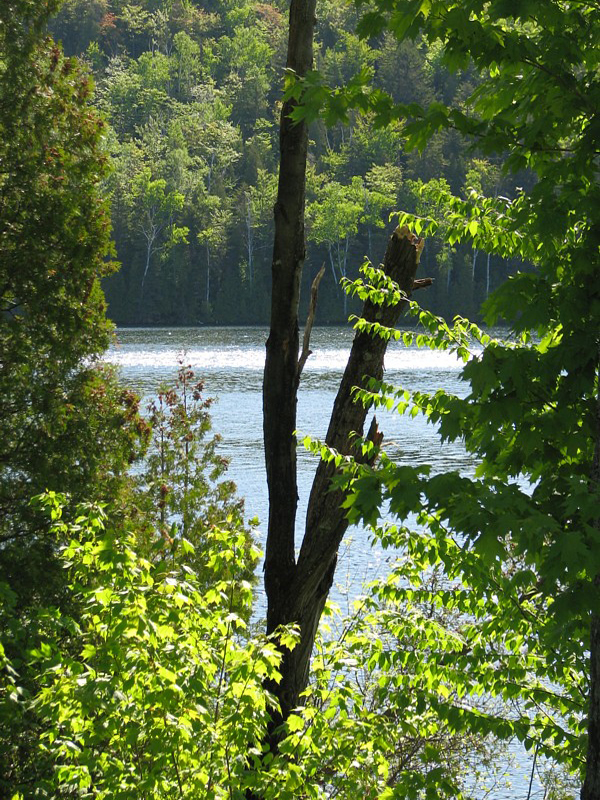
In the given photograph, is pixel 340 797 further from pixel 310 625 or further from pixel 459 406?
pixel 459 406

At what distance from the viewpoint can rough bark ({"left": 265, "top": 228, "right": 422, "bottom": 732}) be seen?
18.7 feet

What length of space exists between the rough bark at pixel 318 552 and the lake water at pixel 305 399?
1.42ft

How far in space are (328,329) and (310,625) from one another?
64.0 m

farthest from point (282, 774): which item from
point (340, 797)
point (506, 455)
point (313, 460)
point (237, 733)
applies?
point (313, 460)

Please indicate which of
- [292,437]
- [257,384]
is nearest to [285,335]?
[292,437]

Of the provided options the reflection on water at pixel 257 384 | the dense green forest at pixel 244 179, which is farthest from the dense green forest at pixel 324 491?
the dense green forest at pixel 244 179

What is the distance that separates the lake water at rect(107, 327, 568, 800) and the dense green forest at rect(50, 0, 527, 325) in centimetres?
1439

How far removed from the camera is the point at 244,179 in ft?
310

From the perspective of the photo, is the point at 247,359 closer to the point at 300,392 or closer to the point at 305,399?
the point at 300,392

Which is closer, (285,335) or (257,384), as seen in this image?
(285,335)

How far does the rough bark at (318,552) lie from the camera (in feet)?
18.7

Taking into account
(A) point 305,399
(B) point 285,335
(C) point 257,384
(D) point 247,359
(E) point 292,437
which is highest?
(B) point 285,335

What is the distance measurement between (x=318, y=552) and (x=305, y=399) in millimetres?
27068

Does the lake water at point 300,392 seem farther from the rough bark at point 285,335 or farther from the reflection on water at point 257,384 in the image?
the rough bark at point 285,335
